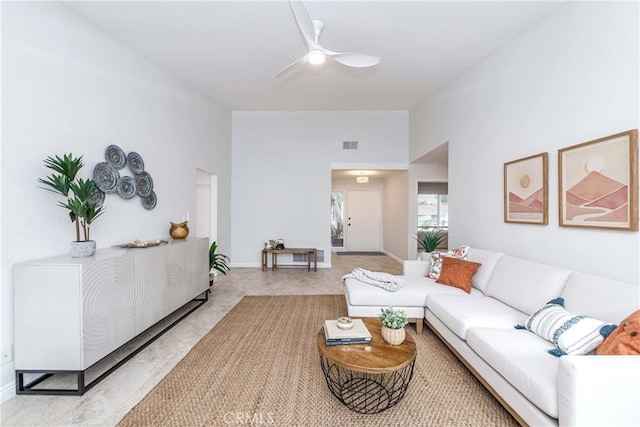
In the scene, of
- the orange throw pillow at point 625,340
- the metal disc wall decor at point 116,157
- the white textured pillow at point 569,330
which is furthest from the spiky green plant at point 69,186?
the orange throw pillow at point 625,340

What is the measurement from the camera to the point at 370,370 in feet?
4.97

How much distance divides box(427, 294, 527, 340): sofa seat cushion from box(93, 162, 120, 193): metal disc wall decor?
3.40 meters

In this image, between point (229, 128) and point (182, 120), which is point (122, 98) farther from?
point (229, 128)

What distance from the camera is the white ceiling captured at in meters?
2.47

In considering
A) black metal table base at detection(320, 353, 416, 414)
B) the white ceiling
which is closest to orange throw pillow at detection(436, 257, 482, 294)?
black metal table base at detection(320, 353, 416, 414)

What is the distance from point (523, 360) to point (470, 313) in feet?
2.08

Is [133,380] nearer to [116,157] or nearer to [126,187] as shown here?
[126,187]

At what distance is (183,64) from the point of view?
354 centimetres

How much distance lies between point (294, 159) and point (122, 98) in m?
3.36

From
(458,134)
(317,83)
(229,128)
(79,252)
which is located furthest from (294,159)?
(79,252)

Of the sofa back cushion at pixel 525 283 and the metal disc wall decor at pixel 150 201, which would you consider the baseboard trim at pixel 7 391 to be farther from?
the sofa back cushion at pixel 525 283

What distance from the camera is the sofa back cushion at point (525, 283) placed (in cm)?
207

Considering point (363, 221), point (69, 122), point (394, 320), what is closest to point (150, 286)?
point (69, 122)

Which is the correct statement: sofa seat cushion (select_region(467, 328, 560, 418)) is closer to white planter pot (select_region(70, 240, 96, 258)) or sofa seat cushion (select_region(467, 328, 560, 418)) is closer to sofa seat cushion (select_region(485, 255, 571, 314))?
sofa seat cushion (select_region(485, 255, 571, 314))
